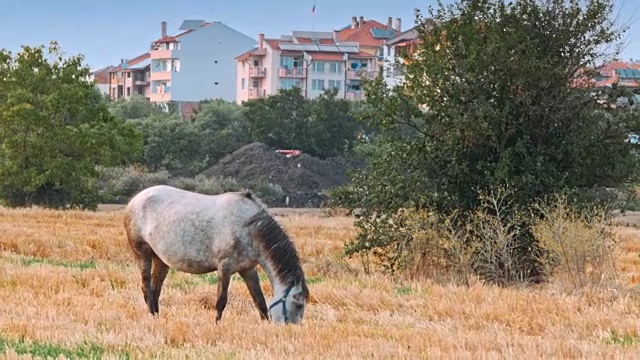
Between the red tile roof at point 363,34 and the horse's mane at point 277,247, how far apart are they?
13873 cm

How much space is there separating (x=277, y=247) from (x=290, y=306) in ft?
2.62

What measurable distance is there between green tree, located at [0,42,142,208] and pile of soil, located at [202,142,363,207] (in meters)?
24.3

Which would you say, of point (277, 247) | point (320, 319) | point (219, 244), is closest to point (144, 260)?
point (219, 244)

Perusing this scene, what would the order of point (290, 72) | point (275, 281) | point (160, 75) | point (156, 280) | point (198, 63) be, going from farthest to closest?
1. point (160, 75)
2. point (198, 63)
3. point (290, 72)
4. point (156, 280)
5. point (275, 281)

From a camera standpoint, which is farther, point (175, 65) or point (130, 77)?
point (130, 77)

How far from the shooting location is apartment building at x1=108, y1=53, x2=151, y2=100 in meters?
164

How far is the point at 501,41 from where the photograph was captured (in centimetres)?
2366

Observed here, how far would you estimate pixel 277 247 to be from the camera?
1455 cm

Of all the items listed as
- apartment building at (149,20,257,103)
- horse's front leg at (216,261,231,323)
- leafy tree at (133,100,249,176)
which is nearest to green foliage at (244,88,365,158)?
leafy tree at (133,100,249,176)

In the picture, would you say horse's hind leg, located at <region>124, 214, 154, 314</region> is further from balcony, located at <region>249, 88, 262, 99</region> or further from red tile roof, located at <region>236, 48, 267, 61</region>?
balcony, located at <region>249, 88, 262, 99</region>

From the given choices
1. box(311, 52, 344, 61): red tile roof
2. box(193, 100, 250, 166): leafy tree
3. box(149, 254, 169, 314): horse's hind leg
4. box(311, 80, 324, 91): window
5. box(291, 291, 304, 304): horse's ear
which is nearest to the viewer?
box(291, 291, 304, 304): horse's ear

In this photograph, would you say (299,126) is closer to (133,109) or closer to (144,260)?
(133,109)

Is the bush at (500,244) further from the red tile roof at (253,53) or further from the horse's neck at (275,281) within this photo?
the red tile roof at (253,53)

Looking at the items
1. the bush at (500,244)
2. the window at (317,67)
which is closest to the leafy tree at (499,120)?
the bush at (500,244)
